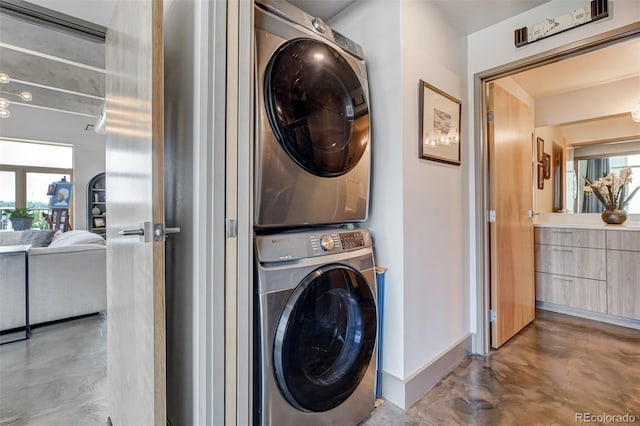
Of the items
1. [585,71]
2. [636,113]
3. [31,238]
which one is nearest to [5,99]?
[31,238]

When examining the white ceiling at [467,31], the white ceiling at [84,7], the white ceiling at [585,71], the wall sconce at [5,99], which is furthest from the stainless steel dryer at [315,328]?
the wall sconce at [5,99]

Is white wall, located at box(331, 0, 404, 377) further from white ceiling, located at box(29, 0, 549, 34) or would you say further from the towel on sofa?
the towel on sofa

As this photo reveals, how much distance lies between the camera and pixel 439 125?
6.22ft

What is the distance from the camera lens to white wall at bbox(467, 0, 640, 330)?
1.68m

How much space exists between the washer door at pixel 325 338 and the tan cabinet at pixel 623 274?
105 inches

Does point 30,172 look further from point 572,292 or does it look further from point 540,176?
point 572,292

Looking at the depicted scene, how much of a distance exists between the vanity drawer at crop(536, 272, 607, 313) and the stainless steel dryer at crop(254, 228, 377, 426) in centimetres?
263

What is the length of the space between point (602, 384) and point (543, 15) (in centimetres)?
232

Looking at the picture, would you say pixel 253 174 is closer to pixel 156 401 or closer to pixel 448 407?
pixel 156 401

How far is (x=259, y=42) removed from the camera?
1.16 m

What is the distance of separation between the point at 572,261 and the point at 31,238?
630cm

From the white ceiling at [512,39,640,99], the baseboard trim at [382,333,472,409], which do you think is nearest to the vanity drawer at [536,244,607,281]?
the white ceiling at [512,39,640,99]

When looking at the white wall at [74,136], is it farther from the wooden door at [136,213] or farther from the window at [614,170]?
the window at [614,170]

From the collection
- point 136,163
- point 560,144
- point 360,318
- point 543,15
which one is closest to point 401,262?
point 360,318
